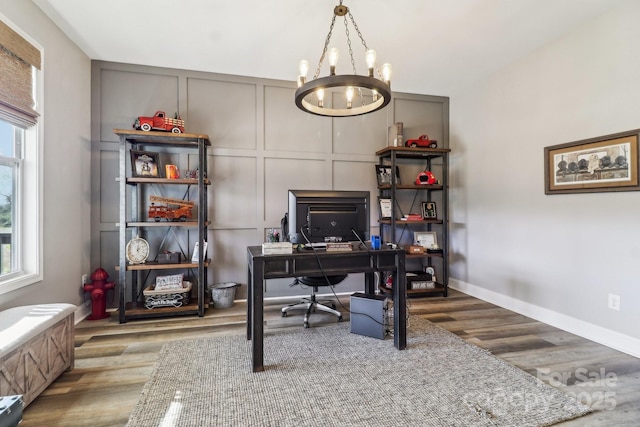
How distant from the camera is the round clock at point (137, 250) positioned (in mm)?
2924

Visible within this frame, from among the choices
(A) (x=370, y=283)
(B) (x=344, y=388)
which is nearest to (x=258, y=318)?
(B) (x=344, y=388)

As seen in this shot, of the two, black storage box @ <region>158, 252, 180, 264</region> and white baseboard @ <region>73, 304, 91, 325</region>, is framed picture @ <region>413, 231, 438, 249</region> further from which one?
white baseboard @ <region>73, 304, 91, 325</region>

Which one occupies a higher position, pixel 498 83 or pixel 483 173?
pixel 498 83

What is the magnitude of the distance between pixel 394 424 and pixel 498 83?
3652mm

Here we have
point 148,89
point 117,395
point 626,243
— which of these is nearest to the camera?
point 117,395

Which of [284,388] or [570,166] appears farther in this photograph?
[570,166]

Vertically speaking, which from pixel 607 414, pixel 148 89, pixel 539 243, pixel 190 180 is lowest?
pixel 607 414

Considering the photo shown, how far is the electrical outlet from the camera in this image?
2314mm

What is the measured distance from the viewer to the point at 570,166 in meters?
2.64

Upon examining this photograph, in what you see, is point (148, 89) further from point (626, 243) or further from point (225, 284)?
point (626, 243)

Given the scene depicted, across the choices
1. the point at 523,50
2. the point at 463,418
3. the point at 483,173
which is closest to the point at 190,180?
the point at 463,418

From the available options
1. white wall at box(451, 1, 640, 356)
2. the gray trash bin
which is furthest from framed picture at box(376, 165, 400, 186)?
the gray trash bin

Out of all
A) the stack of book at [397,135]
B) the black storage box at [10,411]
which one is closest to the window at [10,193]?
the black storage box at [10,411]

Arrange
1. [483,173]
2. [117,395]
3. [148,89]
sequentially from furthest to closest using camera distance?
1. [483,173]
2. [148,89]
3. [117,395]
